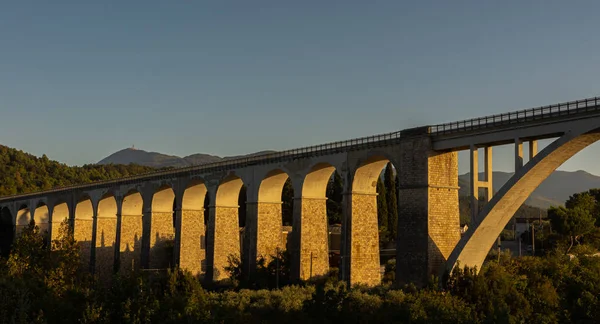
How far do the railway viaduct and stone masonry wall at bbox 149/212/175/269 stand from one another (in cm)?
10

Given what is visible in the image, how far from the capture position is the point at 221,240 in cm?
5066

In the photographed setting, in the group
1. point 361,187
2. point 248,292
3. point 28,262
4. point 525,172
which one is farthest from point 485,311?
point 28,262

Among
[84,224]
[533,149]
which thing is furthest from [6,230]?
[533,149]

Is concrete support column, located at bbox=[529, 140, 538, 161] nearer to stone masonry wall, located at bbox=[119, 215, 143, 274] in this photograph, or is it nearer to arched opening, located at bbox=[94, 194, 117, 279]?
stone masonry wall, located at bbox=[119, 215, 143, 274]

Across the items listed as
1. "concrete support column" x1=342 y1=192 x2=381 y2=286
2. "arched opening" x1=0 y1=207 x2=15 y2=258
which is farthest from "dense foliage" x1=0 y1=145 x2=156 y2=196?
"concrete support column" x1=342 y1=192 x2=381 y2=286

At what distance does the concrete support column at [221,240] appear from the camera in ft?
163

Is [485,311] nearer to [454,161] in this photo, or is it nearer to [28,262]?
[454,161]

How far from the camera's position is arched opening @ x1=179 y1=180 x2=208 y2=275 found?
53.9 m

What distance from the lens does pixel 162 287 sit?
3275cm

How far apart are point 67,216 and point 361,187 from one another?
164 feet

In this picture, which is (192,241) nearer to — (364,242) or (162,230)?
(162,230)

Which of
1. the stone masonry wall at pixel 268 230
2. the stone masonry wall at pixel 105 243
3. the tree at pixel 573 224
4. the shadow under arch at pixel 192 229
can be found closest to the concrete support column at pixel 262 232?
the stone masonry wall at pixel 268 230

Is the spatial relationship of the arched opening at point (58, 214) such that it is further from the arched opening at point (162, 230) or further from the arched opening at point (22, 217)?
the arched opening at point (162, 230)

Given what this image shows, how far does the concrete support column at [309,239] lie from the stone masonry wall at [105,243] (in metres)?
29.7
